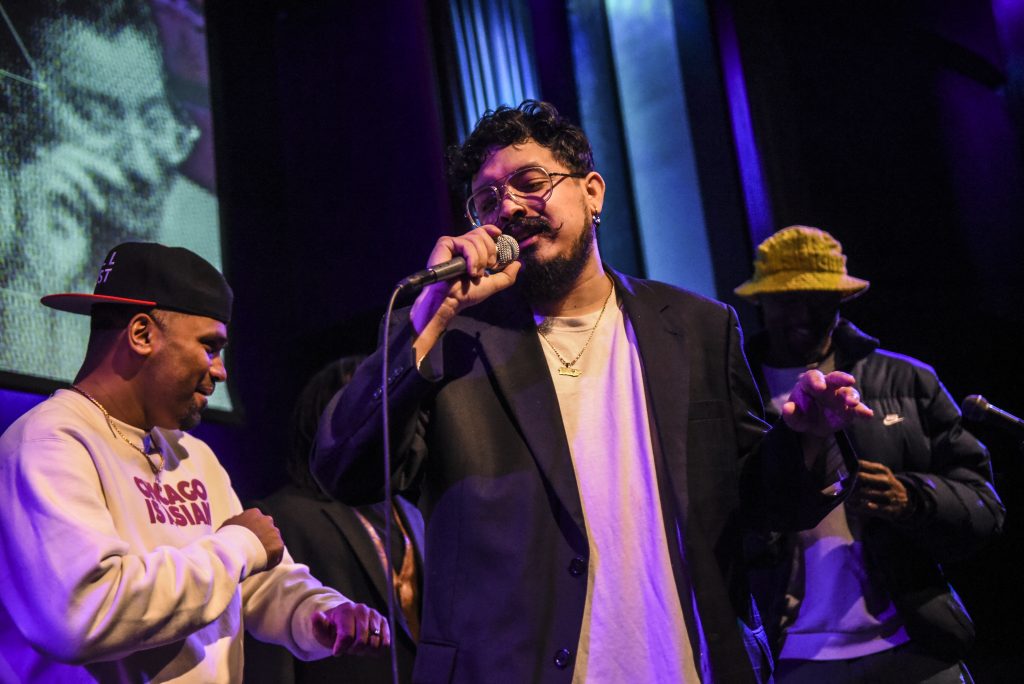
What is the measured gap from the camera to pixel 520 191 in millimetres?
2432

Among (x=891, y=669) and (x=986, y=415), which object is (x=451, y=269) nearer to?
(x=986, y=415)

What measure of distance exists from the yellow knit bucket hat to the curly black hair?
3.68ft

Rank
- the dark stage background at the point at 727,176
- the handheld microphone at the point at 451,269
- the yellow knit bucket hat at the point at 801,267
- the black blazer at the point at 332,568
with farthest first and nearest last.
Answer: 1. the dark stage background at the point at 727,176
2. the yellow knit bucket hat at the point at 801,267
3. the black blazer at the point at 332,568
4. the handheld microphone at the point at 451,269

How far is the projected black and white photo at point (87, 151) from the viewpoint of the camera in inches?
127

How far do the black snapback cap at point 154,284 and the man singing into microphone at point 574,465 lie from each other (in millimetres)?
538

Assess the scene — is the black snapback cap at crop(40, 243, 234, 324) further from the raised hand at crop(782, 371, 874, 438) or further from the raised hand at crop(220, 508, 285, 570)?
the raised hand at crop(782, 371, 874, 438)

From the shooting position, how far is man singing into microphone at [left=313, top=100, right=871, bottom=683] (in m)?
1.94

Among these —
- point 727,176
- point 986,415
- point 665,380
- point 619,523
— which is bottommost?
point 619,523

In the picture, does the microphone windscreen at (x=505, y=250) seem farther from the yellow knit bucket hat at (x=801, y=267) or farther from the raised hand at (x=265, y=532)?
the yellow knit bucket hat at (x=801, y=267)

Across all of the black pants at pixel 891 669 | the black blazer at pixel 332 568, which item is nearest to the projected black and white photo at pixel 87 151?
the black blazer at pixel 332 568

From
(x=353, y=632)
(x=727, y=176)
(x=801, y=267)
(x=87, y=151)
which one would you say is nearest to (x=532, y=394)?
(x=353, y=632)

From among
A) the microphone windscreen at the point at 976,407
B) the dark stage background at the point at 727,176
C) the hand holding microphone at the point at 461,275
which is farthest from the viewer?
the dark stage background at the point at 727,176

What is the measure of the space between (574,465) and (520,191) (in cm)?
75

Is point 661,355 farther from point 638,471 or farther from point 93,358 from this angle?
point 93,358
